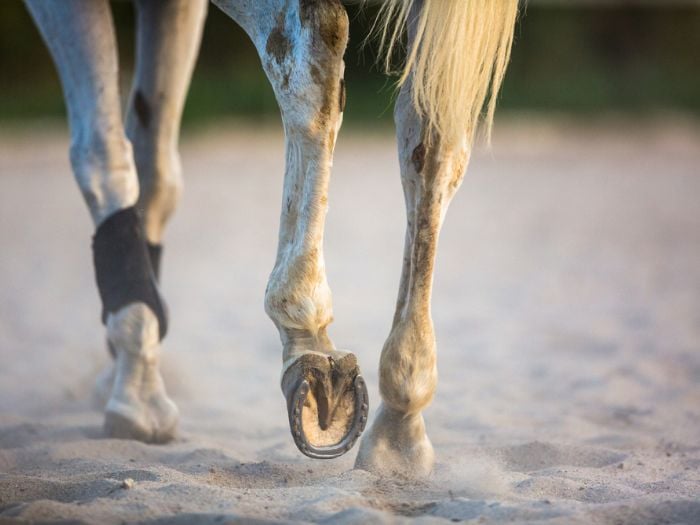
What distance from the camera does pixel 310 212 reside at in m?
2.74

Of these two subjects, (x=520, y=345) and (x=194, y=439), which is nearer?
(x=194, y=439)

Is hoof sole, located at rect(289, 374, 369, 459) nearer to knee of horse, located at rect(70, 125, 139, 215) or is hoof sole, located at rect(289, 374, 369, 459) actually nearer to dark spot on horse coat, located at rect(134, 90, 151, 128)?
knee of horse, located at rect(70, 125, 139, 215)

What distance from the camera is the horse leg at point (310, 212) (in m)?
2.63

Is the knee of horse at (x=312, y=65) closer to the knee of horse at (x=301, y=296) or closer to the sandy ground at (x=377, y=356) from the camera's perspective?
the knee of horse at (x=301, y=296)

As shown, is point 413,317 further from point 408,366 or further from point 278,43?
point 278,43

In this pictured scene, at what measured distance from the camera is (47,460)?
300cm

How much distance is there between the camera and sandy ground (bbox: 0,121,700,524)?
8.35 feet

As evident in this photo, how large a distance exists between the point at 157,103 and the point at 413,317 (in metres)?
1.57

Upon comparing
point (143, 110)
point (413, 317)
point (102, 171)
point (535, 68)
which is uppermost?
point (535, 68)

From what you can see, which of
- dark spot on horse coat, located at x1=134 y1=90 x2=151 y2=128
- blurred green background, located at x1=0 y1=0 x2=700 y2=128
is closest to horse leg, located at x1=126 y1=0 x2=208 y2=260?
dark spot on horse coat, located at x1=134 y1=90 x2=151 y2=128

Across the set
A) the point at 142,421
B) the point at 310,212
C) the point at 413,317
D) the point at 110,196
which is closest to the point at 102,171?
the point at 110,196

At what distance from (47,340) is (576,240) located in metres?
4.50

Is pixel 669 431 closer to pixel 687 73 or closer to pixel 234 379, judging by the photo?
pixel 234 379

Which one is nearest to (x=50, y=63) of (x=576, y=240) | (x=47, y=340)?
(x=576, y=240)
